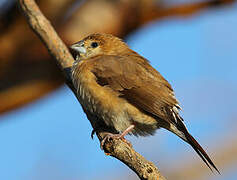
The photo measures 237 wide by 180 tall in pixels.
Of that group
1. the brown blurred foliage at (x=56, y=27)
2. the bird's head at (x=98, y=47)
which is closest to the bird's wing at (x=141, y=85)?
the bird's head at (x=98, y=47)

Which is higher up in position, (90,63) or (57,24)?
(57,24)

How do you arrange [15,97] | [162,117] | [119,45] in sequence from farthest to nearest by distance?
[15,97]
[119,45]
[162,117]

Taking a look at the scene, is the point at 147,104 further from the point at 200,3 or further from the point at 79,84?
the point at 200,3

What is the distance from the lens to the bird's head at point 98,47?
5.77m

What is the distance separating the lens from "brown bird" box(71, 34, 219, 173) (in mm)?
5059

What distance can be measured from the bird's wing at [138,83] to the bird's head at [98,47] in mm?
233

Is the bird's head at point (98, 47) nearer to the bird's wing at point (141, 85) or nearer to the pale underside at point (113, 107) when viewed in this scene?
the bird's wing at point (141, 85)

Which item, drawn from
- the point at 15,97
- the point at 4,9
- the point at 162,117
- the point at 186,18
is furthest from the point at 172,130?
the point at 4,9

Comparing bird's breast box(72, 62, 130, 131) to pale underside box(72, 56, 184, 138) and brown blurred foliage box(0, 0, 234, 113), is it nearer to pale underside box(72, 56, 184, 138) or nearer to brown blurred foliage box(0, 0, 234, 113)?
pale underside box(72, 56, 184, 138)

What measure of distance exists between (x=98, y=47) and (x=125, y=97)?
0.90 metres

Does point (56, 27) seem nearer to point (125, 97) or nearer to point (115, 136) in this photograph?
point (125, 97)

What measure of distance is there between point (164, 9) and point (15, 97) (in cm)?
214

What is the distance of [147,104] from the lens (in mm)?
5059

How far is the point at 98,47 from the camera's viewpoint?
5805 mm
